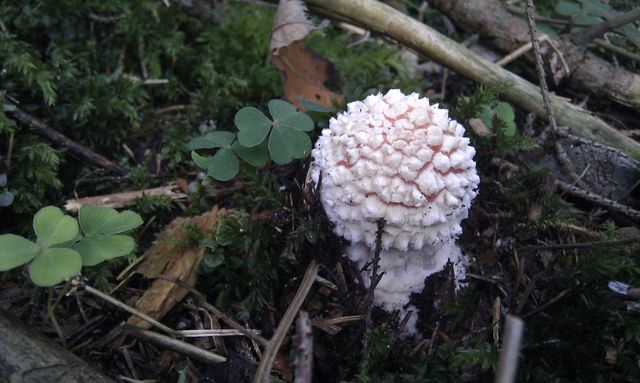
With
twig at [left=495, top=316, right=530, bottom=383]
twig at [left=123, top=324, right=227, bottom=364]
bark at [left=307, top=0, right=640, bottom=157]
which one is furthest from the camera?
bark at [left=307, top=0, right=640, bottom=157]

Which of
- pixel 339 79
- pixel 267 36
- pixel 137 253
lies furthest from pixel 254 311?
pixel 267 36

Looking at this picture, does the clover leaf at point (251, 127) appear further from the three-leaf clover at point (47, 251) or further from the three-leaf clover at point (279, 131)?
the three-leaf clover at point (47, 251)

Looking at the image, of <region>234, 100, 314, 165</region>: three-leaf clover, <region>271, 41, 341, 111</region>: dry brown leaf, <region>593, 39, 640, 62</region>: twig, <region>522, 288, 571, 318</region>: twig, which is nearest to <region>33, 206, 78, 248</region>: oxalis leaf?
<region>234, 100, 314, 165</region>: three-leaf clover

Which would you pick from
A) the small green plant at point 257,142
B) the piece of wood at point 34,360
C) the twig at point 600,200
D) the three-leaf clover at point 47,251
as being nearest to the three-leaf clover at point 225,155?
the small green plant at point 257,142

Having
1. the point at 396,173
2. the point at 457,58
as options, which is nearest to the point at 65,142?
the point at 396,173

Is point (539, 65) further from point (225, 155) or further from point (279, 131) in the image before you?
point (225, 155)

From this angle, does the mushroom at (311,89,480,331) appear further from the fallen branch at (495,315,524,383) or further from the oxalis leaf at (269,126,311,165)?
the fallen branch at (495,315,524,383)
